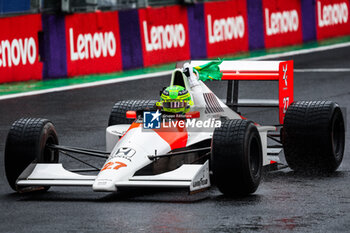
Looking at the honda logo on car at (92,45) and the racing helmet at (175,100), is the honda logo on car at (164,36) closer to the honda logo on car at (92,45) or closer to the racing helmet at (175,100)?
the honda logo on car at (92,45)

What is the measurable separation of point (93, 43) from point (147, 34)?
Result: 174 cm

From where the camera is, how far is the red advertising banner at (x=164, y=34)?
21.7m

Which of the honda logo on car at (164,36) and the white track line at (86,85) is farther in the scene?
the honda logo on car at (164,36)

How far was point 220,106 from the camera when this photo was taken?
33.8 feet

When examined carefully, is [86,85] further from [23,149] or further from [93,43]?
[23,149]

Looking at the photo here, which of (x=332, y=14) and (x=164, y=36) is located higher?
(x=332, y=14)

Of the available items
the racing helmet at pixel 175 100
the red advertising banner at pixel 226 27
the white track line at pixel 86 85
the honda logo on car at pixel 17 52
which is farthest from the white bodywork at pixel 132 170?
the red advertising banner at pixel 226 27

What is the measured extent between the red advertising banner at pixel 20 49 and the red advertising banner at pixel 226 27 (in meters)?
5.40

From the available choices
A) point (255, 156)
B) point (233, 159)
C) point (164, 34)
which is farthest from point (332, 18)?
point (233, 159)

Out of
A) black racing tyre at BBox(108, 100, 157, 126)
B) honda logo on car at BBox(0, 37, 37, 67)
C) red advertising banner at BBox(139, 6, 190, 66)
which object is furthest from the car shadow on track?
red advertising banner at BBox(139, 6, 190, 66)

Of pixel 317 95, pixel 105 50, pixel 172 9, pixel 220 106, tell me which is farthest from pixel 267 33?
pixel 220 106

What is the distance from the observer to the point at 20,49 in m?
18.9

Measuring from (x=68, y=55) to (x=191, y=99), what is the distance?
33.6ft

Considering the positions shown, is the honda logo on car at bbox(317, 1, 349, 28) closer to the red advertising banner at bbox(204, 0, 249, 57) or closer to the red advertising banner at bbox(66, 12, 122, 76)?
the red advertising banner at bbox(204, 0, 249, 57)
